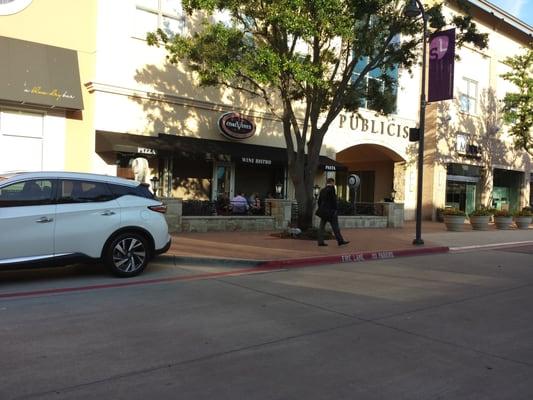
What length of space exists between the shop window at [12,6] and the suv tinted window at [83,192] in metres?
9.00

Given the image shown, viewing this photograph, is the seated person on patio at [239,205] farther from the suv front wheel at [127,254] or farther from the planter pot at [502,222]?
the planter pot at [502,222]

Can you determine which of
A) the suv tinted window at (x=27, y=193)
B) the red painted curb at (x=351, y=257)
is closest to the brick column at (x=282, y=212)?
the red painted curb at (x=351, y=257)

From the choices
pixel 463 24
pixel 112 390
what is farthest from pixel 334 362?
pixel 463 24

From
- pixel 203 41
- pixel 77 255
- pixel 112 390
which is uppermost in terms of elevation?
pixel 203 41

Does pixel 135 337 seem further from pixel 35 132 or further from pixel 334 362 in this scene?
pixel 35 132

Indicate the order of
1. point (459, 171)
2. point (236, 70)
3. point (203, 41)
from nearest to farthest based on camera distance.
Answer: point (236, 70) → point (203, 41) → point (459, 171)

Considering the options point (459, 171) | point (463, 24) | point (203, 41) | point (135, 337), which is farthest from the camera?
point (459, 171)

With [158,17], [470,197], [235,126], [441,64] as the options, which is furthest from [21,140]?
[470,197]

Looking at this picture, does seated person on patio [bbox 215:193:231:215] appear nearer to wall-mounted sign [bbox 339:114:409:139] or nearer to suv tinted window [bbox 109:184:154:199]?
wall-mounted sign [bbox 339:114:409:139]

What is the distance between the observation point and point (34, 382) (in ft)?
14.1

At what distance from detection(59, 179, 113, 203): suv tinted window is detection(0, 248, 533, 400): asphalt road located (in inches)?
54.7

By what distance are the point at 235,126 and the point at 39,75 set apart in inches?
274

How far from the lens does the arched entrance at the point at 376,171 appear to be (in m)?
27.2

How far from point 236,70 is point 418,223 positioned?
6.92 m
